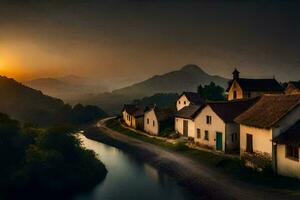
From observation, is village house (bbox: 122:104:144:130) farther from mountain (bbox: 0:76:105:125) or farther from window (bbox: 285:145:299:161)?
window (bbox: 285:145:299:161)

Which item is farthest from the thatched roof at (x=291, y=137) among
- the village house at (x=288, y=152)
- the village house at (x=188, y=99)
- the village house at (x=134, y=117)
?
the village house at (x=134, y=117)

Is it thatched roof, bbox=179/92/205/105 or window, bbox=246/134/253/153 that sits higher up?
thatched roof, bbox=179/92/205/105

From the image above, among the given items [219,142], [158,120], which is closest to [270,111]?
[219,142]

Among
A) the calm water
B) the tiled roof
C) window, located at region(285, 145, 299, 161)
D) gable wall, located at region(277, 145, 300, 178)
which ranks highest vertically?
the tiled roof

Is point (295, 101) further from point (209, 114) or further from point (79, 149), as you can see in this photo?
point (79, 149)

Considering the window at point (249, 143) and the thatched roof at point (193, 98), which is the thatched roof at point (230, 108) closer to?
the window at point (249, 143)

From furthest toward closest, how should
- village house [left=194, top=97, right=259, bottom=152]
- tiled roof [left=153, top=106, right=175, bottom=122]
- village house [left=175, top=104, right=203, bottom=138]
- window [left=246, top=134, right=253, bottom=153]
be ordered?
tiled roof [left=153, top=106, right=175, bottom=122] → village house [left=175, top=104, right=203, bottom=138] → village house [left=194, top=97, right=259, bottom=152] → window [left=246, top=134, right=253, bottom=153]

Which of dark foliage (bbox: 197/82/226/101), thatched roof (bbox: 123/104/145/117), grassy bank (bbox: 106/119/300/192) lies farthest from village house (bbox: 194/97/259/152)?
dark foliage (bbox: 197/82/226/101)
